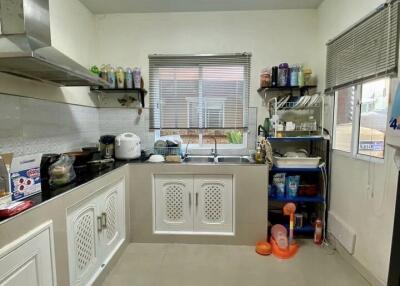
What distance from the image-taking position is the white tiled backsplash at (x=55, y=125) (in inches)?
63.8

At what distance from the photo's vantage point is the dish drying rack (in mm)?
2439

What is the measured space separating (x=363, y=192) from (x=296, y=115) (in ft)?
3.75

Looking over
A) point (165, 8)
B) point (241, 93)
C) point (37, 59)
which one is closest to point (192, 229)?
point (241, 93)

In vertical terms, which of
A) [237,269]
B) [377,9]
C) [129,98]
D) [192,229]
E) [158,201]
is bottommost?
[237,269]

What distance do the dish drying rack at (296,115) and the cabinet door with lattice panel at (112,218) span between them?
5.52ft

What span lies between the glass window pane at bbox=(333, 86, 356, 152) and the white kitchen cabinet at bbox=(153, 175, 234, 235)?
43.7 inches

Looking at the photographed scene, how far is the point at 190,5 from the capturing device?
102 inches

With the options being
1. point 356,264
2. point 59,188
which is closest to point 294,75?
point 356,264

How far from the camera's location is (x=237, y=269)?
199cm

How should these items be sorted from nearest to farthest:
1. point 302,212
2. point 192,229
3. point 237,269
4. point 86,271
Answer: point 86,271 → point 237,269 → point 192,229 → point 302,212

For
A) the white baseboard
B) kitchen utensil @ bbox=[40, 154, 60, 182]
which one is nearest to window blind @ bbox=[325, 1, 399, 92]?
the white baseboard

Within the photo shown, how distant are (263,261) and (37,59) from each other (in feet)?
7.43

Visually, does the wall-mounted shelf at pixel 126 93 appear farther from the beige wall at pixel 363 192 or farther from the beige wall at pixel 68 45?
the beige wall at pixel 363 192

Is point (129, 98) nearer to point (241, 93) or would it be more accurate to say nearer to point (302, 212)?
point (241, 93)
